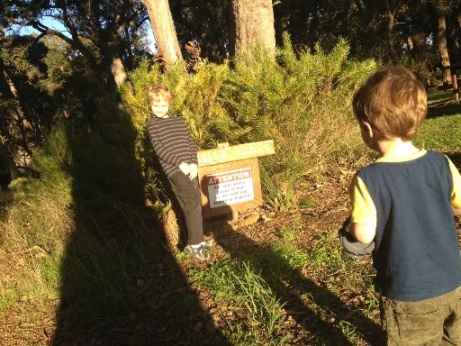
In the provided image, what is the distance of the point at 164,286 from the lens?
3594 mm

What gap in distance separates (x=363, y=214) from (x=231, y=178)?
306 cm

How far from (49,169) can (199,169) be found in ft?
6.11

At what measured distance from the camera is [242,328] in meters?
2.84

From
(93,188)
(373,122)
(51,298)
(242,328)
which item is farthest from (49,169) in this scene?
(373,122)

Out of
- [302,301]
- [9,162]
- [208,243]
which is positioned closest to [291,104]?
[208,243]

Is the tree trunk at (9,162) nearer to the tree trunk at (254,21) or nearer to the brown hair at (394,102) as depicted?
the tree trunk at (254,21)

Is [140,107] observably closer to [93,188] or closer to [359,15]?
[93,188]

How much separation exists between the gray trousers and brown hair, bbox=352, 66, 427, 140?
2.41m

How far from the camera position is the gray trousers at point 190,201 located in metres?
3.77

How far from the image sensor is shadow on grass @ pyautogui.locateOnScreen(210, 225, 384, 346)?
261cm

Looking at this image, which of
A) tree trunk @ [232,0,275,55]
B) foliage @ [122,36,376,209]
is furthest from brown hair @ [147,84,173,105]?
tree trunk @ [232,0,275,55]

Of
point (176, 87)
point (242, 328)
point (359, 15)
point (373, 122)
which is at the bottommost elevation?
point (242, 328)

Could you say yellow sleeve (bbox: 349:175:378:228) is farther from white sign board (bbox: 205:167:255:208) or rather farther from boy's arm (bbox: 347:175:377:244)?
white sign board (bbox: 205:167:255:208)

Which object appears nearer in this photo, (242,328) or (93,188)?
(242,328)
